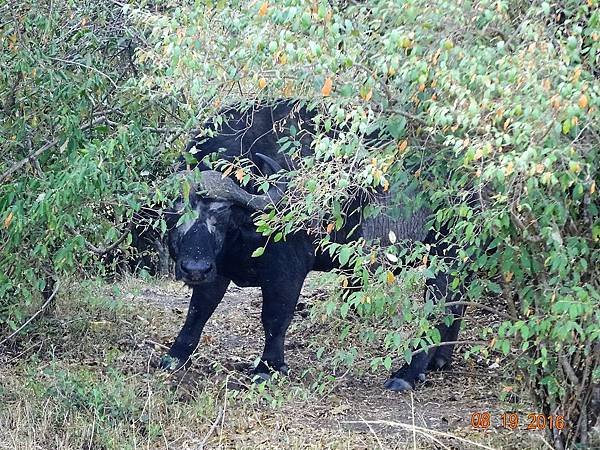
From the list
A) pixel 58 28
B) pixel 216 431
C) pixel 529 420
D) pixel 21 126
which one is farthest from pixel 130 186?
pixel 529 420

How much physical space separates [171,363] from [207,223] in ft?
3.47

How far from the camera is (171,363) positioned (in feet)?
22.9

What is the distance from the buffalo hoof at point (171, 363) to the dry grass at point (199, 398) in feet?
0.36

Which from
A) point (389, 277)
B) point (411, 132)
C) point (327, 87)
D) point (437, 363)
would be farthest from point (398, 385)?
point (327, 87)

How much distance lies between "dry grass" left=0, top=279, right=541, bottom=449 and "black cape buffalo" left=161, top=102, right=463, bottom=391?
24 centimetres

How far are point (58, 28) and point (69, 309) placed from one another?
3.20 metres

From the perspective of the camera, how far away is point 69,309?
8.49m

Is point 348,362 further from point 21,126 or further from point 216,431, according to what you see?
point 21,126

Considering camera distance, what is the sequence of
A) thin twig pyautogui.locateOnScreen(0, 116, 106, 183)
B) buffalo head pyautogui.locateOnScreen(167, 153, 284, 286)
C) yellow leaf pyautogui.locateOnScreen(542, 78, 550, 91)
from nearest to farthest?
yellow leaf pyautogui.locateOnScreen(542, 78, 550, 91)
thin twig pyautogui.locateOnScreen(0, 116, 106, 183)
buffalo head pyautogui.locateOnScreen(167, 153, 284, 286)

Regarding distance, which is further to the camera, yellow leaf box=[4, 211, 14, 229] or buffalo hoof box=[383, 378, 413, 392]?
buffalo hoof box=[383, 378, 413, 392]

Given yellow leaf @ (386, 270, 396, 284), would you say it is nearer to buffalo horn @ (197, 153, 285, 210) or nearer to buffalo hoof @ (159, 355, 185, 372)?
buffalo horn @ (197, 153, 285, 210)

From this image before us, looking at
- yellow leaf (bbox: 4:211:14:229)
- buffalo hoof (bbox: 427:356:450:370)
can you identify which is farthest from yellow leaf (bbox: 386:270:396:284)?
buffalo hoof (bbox: 427:356:450:370)

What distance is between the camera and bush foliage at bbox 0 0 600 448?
3900 millimetres
